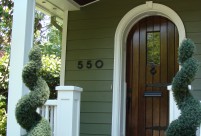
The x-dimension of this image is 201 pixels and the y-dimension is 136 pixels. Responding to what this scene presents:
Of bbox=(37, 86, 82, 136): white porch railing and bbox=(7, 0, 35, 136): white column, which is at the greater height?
bbox=(7, 0, 35, 136): white column

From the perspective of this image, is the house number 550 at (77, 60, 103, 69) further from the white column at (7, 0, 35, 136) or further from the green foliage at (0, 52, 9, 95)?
the green foliage at (0, 52, 9, 95)

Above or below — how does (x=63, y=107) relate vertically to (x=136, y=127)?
above

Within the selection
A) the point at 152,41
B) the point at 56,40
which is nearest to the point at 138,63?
the point at 152,41

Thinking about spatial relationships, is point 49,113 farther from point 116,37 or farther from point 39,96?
point 116,37

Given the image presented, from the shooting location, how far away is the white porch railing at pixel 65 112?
163 inches

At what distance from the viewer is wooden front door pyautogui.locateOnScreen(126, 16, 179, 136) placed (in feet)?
17.9

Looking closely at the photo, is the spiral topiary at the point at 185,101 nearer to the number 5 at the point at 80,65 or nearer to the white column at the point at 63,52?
the number 5 at the point at 80,65

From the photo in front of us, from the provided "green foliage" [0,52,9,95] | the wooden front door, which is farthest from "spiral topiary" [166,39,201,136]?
"green foliage" [0,52,9,95]

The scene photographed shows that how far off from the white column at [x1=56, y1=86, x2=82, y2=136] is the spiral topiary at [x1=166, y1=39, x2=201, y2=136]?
1.25 metres

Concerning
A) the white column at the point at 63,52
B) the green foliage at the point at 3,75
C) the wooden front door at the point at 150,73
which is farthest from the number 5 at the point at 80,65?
the green foliage at the point at 3,75

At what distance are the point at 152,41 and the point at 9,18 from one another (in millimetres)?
3129

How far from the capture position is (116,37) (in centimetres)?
577

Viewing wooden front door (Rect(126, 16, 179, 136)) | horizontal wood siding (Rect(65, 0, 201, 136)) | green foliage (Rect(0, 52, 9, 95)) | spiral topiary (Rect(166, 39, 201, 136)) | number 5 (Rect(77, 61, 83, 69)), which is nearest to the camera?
spiral topiary (Rect(166, 39, 201, 136))

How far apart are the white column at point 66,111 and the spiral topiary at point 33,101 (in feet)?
0.99
